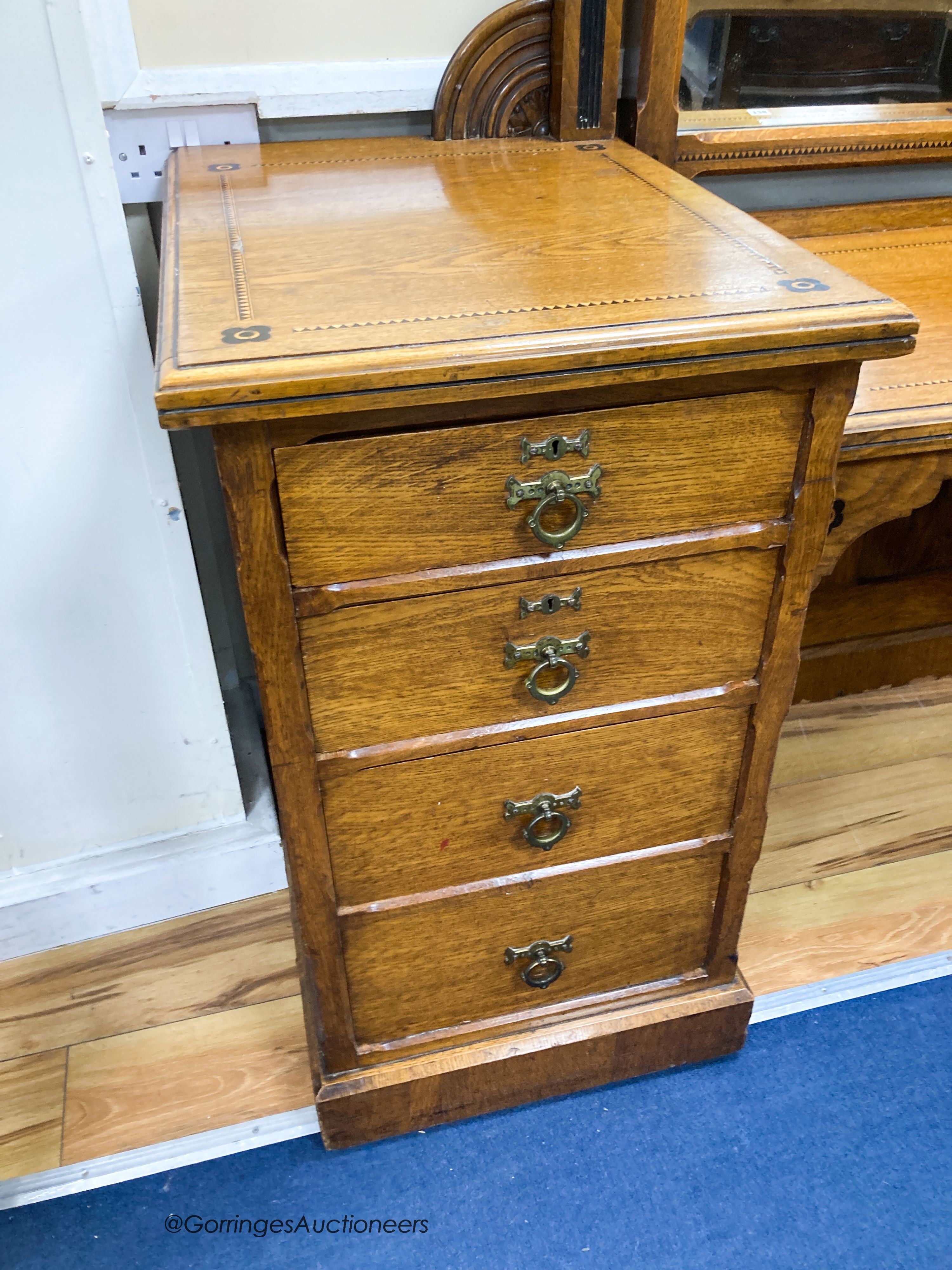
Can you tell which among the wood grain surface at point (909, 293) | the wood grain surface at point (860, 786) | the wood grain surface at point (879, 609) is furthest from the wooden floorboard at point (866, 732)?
the wood grain surface at point (909, 293)

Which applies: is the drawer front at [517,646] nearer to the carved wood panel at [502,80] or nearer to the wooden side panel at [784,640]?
the wooden side panel at [784,640]

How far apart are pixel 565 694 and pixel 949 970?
88 cm

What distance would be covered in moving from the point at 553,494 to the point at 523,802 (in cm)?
36

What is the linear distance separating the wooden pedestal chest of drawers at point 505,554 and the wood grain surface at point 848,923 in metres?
0.21

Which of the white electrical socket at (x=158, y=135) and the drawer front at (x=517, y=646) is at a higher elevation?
the white electrical socket at (x=158, y=135)

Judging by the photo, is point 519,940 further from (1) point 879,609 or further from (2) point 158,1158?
(1) point 879,609

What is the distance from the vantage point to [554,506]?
848 mm

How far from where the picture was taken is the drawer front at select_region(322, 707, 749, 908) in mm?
987

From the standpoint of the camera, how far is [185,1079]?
4.28ft

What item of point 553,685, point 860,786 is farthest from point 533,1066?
point 860,786

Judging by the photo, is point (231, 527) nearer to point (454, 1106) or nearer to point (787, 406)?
point (787, 406)

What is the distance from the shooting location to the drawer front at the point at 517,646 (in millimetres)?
880

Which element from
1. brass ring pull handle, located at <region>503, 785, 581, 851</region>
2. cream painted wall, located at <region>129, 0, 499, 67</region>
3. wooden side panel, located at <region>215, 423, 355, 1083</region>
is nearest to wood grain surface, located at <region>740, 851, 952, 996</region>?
brass ring pull handle, located at <region>503, 785, 581, 851</region>

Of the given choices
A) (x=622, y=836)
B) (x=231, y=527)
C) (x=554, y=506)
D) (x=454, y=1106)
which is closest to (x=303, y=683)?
(x=231, y=527)
